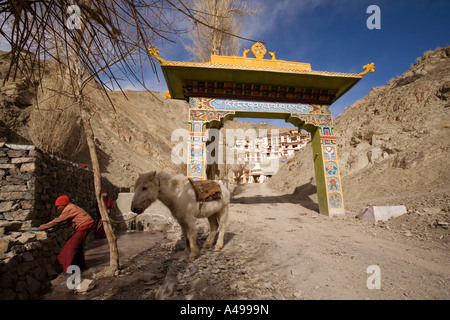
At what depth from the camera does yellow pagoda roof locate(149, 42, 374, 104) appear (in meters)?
7.80

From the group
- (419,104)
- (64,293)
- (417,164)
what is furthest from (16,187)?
(419,104)

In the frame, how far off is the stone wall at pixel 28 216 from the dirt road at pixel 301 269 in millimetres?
1051

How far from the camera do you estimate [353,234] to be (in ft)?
16.4

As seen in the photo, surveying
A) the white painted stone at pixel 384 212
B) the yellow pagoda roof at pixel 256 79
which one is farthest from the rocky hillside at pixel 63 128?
the white painted stone at pixel 384 212

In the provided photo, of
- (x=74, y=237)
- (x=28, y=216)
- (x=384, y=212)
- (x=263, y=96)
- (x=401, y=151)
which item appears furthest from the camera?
(x=401, y=151)

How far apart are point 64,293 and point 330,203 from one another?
26.9 ft

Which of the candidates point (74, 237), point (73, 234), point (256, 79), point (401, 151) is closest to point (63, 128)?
point (73, 234)

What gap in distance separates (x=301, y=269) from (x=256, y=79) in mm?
7369

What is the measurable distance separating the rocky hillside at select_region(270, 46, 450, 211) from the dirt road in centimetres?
261

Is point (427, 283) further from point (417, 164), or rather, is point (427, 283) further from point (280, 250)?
point (417, 164)

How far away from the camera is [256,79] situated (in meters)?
8.35

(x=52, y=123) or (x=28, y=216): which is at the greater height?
(x=52, y=123)

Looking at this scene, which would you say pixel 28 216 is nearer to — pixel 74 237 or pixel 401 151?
pixel 74 237

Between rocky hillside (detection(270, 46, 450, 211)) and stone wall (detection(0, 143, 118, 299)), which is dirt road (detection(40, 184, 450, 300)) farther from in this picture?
rocky hillside (detection(270, 46, 450, 211))
